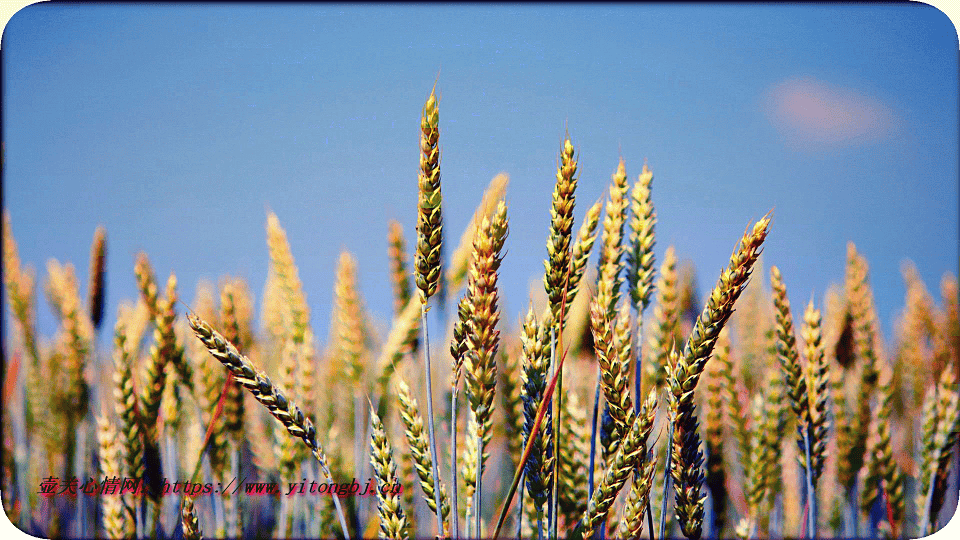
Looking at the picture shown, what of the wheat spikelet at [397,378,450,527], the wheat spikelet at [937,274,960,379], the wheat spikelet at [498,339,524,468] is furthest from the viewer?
the wheat spikelet at [937,274,960,379]

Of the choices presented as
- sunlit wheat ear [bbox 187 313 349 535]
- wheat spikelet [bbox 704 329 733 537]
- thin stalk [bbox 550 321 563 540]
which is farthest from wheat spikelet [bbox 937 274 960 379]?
sunlit wheat ear [bbox 187 313 349 535]

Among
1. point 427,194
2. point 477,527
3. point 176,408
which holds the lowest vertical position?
point 477,527

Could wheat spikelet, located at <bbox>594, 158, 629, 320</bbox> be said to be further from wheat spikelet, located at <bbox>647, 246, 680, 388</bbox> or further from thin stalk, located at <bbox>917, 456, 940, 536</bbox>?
thin stalk, located at <bbox>917, 456, 940, 536</bbox>

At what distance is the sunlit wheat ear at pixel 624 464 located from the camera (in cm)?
95

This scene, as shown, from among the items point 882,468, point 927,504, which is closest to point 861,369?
point 882,468

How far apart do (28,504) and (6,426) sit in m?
0.45

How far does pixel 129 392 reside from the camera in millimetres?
1343

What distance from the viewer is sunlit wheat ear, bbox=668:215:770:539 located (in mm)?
914

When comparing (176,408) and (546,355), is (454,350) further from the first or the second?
(176,408)

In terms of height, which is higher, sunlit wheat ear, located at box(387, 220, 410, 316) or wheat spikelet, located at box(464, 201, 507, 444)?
sunlit wheat ear, located at box(387, 220, 410, 316)

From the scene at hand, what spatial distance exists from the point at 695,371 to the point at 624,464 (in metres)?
0.18

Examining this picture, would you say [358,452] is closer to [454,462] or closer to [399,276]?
[399,276]

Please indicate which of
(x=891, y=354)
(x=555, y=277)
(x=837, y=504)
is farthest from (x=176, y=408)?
(x=891, y=354)

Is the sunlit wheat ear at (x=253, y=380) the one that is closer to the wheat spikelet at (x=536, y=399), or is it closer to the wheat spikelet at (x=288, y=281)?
the wheat spikelet at (x=536, y=399)
